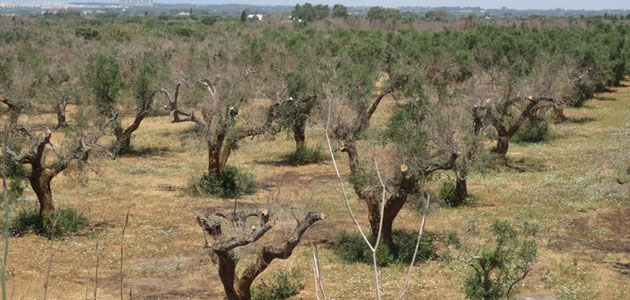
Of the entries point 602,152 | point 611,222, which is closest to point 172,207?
point 611,222

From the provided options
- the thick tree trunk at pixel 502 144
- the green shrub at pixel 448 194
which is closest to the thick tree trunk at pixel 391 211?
the green shrub at pixel 448 194

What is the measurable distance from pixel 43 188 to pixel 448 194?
15420 millimetres

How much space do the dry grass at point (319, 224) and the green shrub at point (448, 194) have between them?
89 centimetres

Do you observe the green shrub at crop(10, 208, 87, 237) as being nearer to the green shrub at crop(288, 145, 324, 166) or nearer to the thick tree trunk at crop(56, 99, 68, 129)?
the green shrub at crop(288, 145, 324, 166)

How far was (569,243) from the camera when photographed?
872 inches

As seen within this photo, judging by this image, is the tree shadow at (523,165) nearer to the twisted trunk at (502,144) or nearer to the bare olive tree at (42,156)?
the twisted trunk at (502,144)

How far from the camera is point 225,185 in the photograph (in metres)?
29.1

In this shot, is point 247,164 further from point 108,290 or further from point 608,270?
point 608,270

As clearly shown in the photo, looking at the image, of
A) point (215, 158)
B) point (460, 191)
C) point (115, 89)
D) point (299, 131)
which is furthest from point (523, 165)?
point (115, 89)

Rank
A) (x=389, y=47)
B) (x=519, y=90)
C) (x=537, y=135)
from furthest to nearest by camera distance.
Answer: (x=389, y=47) < (x=537, y=135) < (x=519, y=90)

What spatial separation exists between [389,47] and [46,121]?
27.6 m

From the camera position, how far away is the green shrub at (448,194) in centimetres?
2728

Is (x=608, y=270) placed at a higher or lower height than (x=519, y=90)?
lower

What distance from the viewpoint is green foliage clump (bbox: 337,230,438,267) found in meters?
20.6
